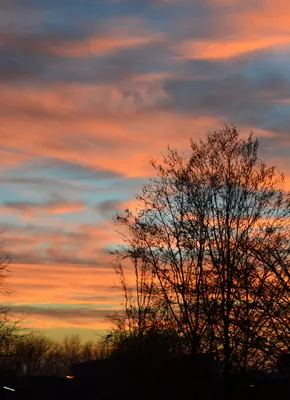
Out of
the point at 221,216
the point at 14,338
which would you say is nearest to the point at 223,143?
the point at 221,216

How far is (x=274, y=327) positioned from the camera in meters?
7.93

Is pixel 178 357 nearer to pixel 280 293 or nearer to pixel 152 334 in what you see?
pixel 152 334

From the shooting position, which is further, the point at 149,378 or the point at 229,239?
the point at 149,378

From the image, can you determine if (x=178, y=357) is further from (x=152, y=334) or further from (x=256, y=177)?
(x=256, y=177)

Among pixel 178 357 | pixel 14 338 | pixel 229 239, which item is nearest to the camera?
pixel 229 239

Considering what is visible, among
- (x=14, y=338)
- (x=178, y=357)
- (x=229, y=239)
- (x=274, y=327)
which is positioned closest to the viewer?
(x=274, y=327)

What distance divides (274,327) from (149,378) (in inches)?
1363

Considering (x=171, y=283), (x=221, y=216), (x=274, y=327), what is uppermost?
(x=221, y=216)

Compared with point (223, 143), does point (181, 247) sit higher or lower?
lower

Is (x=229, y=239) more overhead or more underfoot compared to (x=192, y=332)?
more overhead

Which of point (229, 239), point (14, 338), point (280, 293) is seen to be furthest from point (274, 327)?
point (14, 338)

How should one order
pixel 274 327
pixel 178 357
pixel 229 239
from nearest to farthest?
pixel 274 327
pixel 229 239
pixel 178 357

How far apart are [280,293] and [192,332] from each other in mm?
28733

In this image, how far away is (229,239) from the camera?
35.4 meters
